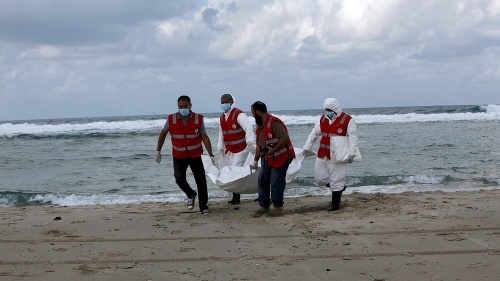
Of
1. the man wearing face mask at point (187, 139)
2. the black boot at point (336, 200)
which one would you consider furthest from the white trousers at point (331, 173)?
the man wearing face mask at point (187, 139)

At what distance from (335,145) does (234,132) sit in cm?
170

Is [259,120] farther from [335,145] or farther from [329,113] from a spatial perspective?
[335,145]

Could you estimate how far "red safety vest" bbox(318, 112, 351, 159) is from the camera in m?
8.35

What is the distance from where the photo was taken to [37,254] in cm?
650

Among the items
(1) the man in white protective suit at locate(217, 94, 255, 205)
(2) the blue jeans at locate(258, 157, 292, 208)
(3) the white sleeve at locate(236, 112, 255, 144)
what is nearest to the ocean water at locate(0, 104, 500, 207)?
(1) the man in white protective suit at locate(217, 94, 255, 205)

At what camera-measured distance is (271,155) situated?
26.8ft

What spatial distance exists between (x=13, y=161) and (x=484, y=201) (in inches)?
610

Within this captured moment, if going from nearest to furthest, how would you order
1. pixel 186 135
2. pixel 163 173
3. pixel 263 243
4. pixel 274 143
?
pixel 263 243 < pixel 274 143 < pixel 186 135 < pixel 163 173

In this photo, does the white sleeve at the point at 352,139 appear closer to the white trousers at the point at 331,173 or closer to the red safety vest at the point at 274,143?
the white trousers at the point at 331,173

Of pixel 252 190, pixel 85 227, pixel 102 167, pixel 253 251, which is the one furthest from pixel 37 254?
pixel 102 167

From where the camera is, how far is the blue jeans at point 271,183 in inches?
327

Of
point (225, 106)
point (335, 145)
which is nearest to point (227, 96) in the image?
point (225, 106)

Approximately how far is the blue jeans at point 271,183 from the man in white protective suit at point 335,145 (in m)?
0.57

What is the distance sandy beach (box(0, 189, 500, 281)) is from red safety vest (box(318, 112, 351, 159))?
0.86 m
